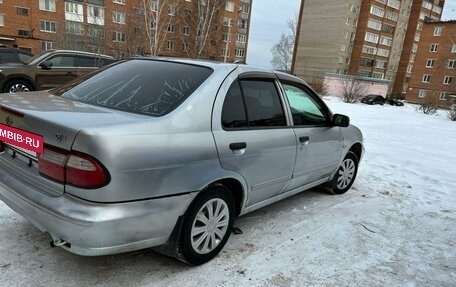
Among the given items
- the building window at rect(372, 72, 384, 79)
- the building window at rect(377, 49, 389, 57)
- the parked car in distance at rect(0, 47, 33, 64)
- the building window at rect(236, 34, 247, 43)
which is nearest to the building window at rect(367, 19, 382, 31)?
the building window at rect(377, 49, 389, 57)

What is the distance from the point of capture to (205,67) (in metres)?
3.08

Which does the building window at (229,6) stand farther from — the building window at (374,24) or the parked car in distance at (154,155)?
the parked car in distance at (154,155)

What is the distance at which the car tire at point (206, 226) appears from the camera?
8.71ft

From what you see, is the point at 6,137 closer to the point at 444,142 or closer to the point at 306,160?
the point at 306,160

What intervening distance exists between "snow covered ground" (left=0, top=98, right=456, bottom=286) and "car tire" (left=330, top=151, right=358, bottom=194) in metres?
0.14

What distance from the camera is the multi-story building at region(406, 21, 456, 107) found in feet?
179

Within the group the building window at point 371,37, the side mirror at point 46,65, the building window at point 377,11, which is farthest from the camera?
the building window at point 371,37

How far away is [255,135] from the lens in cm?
313

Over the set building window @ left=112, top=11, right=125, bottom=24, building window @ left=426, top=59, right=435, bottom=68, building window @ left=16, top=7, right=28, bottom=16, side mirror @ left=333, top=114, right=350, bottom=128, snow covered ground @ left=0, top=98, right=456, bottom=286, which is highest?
building window @ left=112, top=11, right=125, bottom=24

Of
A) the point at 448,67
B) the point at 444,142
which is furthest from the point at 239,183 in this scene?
the point at 448,67

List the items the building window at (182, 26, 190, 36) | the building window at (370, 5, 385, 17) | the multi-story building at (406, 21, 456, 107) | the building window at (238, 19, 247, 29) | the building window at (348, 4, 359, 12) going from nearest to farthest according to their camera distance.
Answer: the building window at (182, 26, 190, 36) → the multi-story building at (406, 21, 456, 107) → the building window at (238, 19, 247, 29) → the building window at (348, 4, 359, 12) → the building window at (370, 5, 385, 17)

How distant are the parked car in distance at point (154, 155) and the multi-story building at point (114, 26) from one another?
28.2 metres

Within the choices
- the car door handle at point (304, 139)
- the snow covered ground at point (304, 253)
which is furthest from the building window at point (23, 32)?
the car door handle at point (304, 139)

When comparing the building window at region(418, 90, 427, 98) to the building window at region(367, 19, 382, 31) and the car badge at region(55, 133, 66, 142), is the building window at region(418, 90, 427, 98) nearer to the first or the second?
the building window at region(367, 19, 382, 31)
